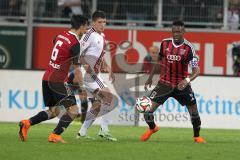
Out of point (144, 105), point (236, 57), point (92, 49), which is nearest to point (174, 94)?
point (144, 105)

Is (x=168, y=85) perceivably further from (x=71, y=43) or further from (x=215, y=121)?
(x=215, y=121)

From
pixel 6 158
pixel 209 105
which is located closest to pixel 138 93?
pixel 209 105

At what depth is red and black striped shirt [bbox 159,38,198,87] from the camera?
14.4 m

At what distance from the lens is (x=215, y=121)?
20.4m

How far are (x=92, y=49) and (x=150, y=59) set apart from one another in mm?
9003

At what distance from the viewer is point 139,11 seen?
84.4 ft

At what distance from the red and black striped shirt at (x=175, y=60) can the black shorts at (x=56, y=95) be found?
1.98m

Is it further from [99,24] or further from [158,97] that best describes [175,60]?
[99,24]

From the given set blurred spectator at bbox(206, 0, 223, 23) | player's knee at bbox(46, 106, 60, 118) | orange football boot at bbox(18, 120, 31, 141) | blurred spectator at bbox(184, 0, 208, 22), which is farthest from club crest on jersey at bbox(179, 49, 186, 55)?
blurred spectator at bbox(206, 0, 223, 23)

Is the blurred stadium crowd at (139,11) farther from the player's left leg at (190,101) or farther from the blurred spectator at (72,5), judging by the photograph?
the player's left leg at (190,101)

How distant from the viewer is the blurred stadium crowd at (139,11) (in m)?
25.6

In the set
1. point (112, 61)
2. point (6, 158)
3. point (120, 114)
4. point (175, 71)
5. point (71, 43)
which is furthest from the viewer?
point (112, 61)

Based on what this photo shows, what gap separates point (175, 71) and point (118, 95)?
20.0ft

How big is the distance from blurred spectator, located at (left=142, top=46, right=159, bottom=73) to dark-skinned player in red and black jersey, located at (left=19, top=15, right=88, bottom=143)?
8.38m
